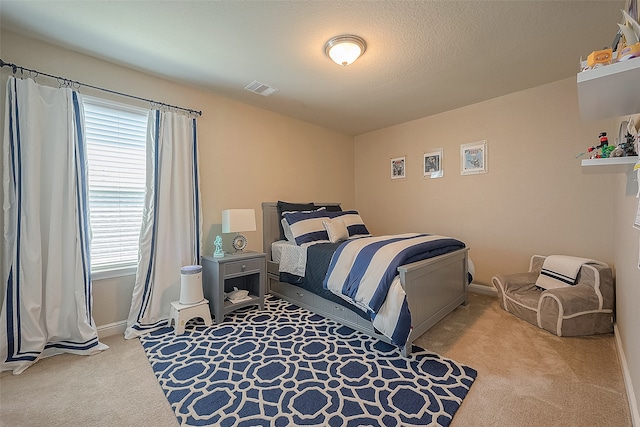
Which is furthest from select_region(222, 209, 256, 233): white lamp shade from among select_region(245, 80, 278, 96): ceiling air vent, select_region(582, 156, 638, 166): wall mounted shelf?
select_region(582, 156, 638, 166): wall mounted shelf

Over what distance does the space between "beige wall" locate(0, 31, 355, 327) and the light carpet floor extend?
672mm

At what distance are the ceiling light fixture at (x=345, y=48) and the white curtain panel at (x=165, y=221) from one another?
1698 millimetres

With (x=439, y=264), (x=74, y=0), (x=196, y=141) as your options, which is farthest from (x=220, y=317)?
(x=74, y=0)

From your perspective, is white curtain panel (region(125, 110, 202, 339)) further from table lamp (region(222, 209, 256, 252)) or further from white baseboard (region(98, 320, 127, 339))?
table lamp (region(222, 209, 256, 252))

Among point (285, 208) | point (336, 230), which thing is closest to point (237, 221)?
point (285, 208)

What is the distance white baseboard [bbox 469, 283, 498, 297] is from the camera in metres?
→ 3.49

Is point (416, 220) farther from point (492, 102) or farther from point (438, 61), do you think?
point (438, 61)

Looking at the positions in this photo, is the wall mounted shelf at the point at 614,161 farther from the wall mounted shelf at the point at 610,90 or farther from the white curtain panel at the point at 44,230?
the white curtain panel at the point at 44,230

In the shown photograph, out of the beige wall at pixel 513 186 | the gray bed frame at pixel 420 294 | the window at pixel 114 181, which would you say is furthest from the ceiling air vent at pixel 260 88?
the beige wall at pixel 513 186

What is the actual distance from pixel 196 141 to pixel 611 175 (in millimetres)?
4357

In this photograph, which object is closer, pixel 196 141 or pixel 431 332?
pixel 431 332

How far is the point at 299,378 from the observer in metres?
1.84

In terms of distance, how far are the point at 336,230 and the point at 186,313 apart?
71.0 inches

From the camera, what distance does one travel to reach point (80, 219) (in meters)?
2.27
